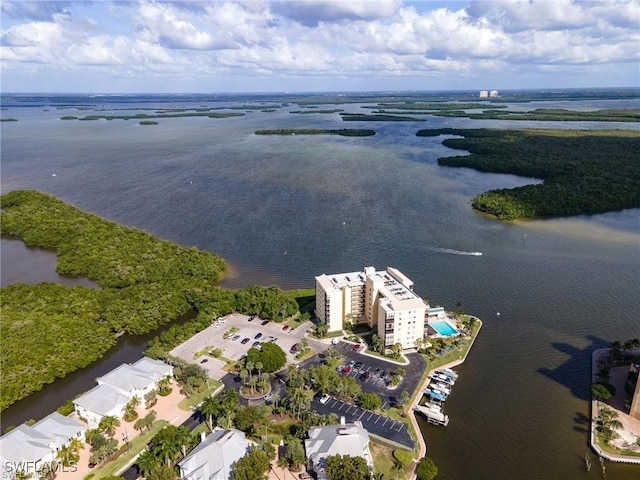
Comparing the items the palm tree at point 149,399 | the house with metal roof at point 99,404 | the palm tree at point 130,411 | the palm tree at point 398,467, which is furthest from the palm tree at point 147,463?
the palm tree at point 398,467

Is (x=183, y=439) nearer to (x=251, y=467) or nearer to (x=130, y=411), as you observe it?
(x=251, y=467)

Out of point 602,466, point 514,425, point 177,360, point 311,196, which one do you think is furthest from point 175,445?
point 311,196

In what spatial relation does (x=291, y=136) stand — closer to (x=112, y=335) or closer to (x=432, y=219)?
(x=432, y=219)

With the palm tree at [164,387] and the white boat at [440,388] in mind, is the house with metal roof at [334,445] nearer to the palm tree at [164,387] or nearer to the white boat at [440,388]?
the white boat at [440,388]

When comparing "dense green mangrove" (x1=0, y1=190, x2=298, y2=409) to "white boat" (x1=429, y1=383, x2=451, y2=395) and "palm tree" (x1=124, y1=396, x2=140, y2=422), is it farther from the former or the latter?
"white boat" (x1=429, y1=383, x2=451, y2=395)

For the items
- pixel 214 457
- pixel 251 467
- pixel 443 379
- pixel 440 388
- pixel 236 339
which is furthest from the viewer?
pixel 236 339

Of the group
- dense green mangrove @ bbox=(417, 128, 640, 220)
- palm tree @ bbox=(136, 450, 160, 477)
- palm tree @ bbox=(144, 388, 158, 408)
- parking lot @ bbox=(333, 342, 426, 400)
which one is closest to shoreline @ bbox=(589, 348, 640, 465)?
parking lot @ bbox=(333, 342, 426, 400)
